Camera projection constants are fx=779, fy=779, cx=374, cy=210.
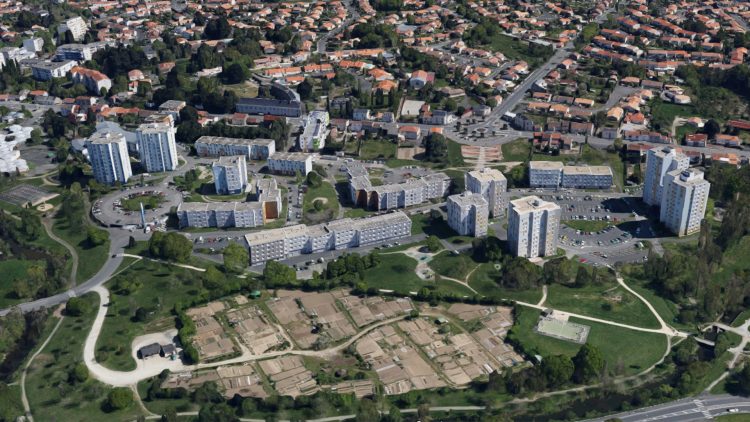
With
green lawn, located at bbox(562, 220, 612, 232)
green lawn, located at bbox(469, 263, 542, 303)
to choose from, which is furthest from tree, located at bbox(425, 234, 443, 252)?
green lawn, located at bbox(562, 220, 612, 232)

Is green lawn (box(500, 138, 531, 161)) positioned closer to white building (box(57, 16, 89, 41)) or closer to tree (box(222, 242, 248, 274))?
tree (box(222, 242, 248, 274))

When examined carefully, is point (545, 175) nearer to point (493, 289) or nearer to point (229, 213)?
point (493, 289)

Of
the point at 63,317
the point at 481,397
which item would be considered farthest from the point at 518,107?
the point at 63,317

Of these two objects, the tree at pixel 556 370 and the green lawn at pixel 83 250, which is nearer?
the tree at pixel 556 370

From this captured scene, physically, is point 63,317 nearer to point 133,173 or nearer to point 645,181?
point 133,173

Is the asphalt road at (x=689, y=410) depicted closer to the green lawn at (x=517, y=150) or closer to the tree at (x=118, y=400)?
the tree at (x=118, y=400)

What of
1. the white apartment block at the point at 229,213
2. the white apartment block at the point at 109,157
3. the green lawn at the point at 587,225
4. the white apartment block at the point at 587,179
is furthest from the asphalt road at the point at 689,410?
the white apartment block at the point at 109,157
